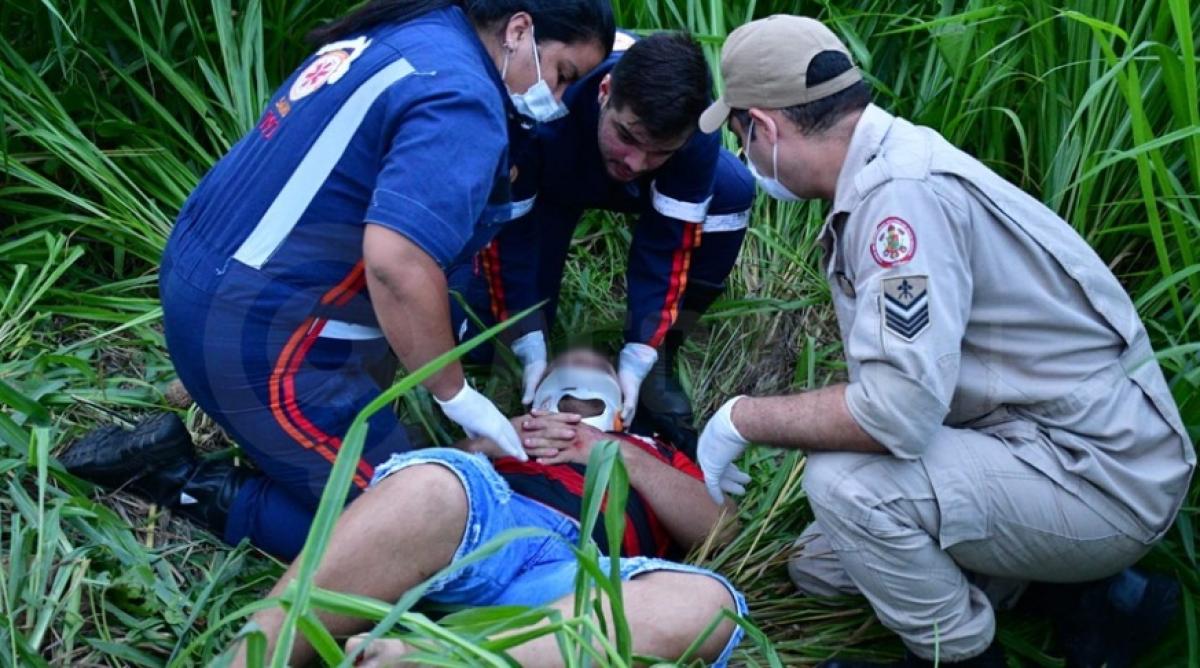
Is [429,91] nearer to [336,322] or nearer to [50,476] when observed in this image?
[336,322]

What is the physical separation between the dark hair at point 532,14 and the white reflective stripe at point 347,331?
536mm

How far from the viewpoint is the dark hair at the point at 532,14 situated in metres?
2.58

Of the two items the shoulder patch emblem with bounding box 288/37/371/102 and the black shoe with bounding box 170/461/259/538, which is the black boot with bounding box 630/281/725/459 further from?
the shoulder patch emblem with bounding box 288/37/371/102

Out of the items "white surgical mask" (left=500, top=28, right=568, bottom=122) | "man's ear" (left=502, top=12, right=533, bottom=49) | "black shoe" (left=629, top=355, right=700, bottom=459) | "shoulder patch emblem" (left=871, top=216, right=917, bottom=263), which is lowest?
"black shoe" (left=629, top=355, right=700, bottom=459)

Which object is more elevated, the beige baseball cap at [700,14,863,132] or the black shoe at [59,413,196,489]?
the beige baseball cap at [700,14,863,132]

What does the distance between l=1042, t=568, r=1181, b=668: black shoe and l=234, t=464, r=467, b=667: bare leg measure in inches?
43.8

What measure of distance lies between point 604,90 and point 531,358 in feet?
2.10

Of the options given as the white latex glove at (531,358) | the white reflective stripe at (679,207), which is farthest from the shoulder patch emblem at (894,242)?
the white latex glove at (531,358)

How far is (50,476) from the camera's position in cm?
278

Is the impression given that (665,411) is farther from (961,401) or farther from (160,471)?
(160,471)

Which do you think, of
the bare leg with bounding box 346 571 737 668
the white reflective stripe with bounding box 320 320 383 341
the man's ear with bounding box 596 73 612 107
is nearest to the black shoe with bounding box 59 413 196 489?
the white reflective stripe with bounding box 320 320 383 341

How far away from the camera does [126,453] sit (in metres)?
2.82

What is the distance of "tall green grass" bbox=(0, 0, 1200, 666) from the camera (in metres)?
2.58

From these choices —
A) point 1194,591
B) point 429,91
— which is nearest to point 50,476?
point 429,91
